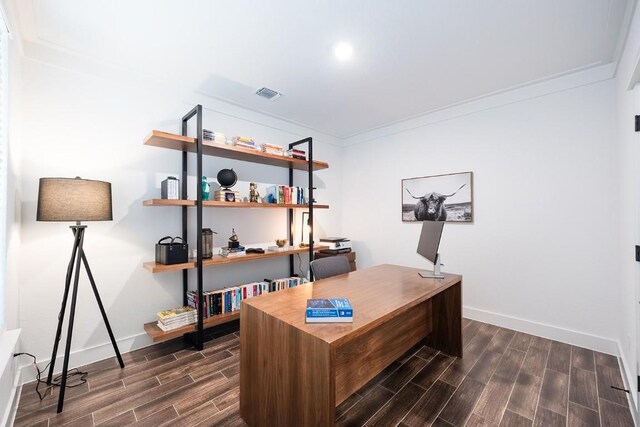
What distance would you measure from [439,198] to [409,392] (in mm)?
2313

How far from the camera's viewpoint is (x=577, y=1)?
5.78 ft

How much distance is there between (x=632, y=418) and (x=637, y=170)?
1488mm

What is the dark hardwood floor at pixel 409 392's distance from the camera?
5.53 feet

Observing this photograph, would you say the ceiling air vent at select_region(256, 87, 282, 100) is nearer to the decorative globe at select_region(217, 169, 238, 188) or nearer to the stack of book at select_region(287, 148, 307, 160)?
the stack of book at select_region(287, 148, 307, 160)

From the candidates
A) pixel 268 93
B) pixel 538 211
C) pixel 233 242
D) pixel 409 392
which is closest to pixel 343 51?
pixel 268 93

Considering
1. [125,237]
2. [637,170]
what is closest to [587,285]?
[637,170]

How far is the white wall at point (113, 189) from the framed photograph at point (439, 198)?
2306 millimetres

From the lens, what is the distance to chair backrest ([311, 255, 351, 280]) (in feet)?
8.06

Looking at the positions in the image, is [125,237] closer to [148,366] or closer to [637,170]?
[148,366]

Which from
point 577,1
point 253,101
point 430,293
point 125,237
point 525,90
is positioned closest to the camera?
point 577,1

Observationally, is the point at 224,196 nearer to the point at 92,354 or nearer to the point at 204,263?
the point at 204,263

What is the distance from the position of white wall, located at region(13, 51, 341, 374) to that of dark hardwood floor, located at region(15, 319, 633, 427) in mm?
403

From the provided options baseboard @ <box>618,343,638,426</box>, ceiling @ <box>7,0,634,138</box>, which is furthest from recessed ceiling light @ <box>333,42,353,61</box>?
baseboard @ <box>618,343,638,426</box>

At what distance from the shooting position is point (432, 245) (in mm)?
2244
